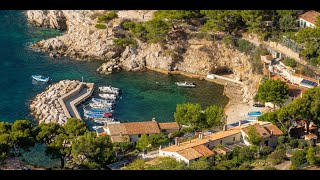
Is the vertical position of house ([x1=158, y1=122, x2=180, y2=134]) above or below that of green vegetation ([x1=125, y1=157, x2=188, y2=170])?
below

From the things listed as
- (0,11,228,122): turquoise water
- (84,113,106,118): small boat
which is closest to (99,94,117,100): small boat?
(0,11,228,122): turquoise water

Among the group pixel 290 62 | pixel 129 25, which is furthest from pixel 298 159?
pixel 129 25

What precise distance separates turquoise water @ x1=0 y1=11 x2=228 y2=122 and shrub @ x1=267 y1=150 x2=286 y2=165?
904cm

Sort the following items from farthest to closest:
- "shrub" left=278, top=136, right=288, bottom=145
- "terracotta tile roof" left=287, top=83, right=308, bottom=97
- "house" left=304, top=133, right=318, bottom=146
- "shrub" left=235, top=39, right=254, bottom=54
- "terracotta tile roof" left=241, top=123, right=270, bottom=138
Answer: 1. "shrub" left=235, top=39, right=254, bottom=54
2. "terracotta tile roof" left=287, top=83, right=308, bottom=97
3. "house" left=304, top=133, right=318, bottom=146
4. "terracotta tile roof" left=241, top=123, right=270, bottom=138
5. "shrub" left=278, top=136, right=288, bottom=145

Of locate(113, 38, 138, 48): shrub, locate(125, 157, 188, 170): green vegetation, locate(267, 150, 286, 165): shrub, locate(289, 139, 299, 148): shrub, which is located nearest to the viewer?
locate(125, 157, 188, 170): green vegetation

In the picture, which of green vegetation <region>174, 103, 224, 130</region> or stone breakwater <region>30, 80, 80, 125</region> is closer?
green vegetation <region>174, 103, 224, 130</region>

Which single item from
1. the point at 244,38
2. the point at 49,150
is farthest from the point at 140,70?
the point at 49,150

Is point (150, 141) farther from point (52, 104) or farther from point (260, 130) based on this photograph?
point (52, 104)

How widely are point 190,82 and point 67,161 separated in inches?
566

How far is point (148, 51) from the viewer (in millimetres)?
38062

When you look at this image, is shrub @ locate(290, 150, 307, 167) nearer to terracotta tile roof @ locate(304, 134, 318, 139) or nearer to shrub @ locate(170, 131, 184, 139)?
terracotta tile roof @ locate(304, 134, 318, 139)

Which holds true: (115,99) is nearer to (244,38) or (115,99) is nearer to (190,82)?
(190,82)

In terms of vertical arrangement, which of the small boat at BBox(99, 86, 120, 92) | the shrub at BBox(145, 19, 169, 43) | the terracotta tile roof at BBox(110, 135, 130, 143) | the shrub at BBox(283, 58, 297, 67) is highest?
Answer: the shrub at BBox(145, 19, 169, 43)

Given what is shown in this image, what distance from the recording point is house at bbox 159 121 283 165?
21562 millimetres
